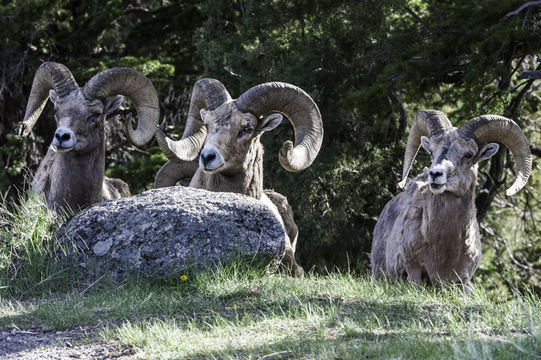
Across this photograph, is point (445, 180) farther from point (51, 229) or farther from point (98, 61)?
point (98, 61)

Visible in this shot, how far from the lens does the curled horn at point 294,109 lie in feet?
29.2

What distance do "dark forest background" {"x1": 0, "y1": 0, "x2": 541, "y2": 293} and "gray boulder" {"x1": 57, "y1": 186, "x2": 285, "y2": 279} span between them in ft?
17.7

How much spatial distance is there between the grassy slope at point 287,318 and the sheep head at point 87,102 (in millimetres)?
2821

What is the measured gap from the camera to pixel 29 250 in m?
7.12

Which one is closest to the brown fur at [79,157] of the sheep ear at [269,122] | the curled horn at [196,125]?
the curled horn at [196,125]

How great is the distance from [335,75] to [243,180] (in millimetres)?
6619

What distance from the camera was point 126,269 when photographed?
673 cm

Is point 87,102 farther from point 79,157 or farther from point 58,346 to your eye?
point 58,346

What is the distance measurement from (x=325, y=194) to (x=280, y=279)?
800 centimetres

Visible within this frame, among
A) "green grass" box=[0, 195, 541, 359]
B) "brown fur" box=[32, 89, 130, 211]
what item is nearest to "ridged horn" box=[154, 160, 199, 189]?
"brown fur" box=[32, 89, 130, 211]

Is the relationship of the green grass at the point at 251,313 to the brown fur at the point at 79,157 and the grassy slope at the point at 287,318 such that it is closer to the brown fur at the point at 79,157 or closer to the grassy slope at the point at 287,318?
the grassy slope at the point at 287,318

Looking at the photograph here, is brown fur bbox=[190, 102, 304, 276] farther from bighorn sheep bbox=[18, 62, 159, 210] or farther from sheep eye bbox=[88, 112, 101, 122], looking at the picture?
Answer: sheep eye bbox=[88, 112, 101, 122]

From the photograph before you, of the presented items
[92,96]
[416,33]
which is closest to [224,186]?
[92,96]

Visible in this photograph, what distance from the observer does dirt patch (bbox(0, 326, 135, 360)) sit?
5051 mm
